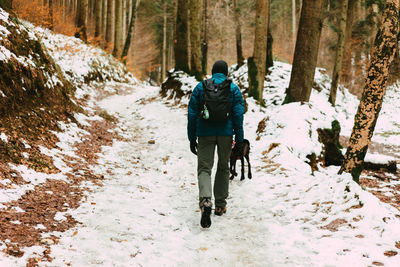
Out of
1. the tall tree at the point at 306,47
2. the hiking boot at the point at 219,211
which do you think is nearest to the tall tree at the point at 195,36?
the tall tree at the point at 306,47

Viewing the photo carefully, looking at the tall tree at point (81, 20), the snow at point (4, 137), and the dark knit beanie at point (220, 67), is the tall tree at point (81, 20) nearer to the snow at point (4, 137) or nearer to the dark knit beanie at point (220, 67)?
the snow at point (4, 137)

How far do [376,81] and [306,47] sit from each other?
452cm

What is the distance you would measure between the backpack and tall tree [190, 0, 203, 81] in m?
9.30

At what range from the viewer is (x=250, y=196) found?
17.3ft

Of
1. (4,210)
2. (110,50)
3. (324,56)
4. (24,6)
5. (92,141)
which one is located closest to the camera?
(4,210)

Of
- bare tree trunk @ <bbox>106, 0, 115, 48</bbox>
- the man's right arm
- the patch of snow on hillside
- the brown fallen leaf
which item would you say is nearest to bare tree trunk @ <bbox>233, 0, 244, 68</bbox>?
the patch of snow on hillside

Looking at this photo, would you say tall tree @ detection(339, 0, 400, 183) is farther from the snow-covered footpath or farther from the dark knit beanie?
the dark knit beanie

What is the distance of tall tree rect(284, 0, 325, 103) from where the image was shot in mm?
8539

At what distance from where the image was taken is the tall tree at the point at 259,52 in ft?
33.8

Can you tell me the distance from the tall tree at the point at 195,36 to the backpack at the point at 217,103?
366 inches

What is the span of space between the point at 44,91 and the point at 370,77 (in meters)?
6.58

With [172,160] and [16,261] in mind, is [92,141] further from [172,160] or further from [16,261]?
[16,261]

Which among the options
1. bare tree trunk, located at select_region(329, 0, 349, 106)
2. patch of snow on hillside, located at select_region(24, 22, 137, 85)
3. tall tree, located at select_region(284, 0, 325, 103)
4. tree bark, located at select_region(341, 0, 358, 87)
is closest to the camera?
tall tree, located at select_region(284, 0, 325, 103)

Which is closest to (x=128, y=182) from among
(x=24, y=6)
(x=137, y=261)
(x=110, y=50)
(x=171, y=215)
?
(x=171, y=215)
